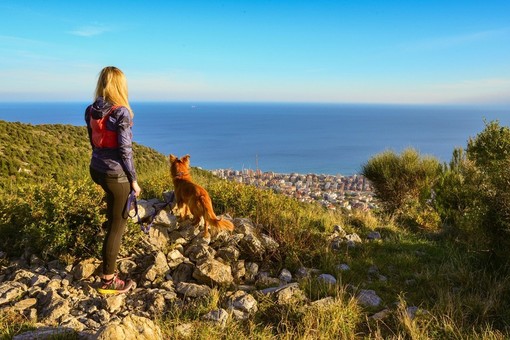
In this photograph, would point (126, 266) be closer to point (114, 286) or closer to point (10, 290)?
point (114, 286)

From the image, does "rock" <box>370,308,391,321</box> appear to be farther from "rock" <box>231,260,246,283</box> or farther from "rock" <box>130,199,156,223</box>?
"rock" <box>130,199,156,223</box>

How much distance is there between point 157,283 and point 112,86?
7.97 feet

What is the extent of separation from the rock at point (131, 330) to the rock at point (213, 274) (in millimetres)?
1317

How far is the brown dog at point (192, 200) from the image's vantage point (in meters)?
4.99

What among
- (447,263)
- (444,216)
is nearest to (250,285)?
(447,263)

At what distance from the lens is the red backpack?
11.8 feet

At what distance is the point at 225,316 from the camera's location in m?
3.44

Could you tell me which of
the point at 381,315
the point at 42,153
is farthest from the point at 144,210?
the point at 42,153

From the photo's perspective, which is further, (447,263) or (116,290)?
(447,263)

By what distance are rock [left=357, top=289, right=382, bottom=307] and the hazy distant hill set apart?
23.6 ft

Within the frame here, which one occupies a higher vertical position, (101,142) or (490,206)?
(101,142)

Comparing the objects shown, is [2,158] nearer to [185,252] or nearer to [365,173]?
[185,252]

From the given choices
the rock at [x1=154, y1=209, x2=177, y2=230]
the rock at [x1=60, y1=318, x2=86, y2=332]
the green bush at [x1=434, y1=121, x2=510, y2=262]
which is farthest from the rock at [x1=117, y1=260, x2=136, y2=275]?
the green bush at [x1=434, y1=121, x2=510, y2=262]

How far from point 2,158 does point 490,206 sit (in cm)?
1323
